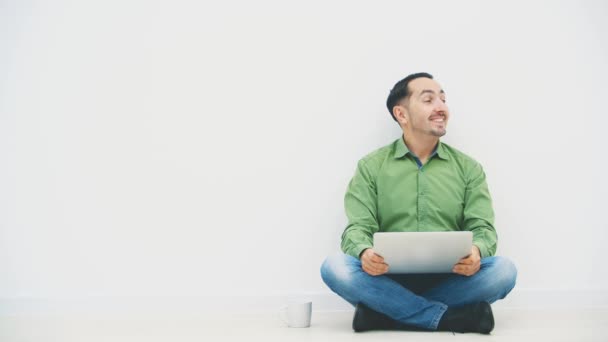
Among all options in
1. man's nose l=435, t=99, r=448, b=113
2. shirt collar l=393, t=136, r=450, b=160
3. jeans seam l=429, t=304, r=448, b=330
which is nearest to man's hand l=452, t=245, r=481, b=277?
jeans seam l=429, t=304, r=448, b=330

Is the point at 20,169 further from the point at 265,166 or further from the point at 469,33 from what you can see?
the point at 469,33

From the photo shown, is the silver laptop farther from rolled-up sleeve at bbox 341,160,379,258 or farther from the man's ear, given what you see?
the man's ear

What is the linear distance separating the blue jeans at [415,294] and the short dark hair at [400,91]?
0.72m

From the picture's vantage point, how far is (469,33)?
8.54ft

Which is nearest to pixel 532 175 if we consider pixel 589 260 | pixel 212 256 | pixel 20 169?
pixel 589 260

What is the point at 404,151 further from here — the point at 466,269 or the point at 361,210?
the point at 466,269

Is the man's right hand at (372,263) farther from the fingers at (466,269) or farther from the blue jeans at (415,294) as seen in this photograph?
the fingers at (466,269)

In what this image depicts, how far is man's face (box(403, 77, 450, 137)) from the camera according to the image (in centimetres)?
222

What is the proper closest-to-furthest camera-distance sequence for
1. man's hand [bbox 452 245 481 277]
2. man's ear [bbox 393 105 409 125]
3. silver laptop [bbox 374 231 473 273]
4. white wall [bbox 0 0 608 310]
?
silver laptop [bbox 374 231 473 273], man's hand [bbox 452 245 481 277], man's ear [bbox 393 105 409 125], white wall [bbox 0 0 608 310]

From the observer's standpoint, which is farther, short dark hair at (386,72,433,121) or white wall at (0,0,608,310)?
white wall at (0,0,608,310)

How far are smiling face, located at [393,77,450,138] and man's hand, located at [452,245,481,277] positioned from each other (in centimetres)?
55

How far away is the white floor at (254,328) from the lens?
1.81 m

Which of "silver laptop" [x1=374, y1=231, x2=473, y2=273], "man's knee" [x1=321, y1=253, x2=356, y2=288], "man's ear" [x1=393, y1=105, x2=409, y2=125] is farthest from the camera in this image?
"man's ear" [x1=393, y1=105, x2=409, y2=125]

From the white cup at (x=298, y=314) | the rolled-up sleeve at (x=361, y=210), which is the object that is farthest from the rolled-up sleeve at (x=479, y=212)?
the white cup at (x=298, y=314)
